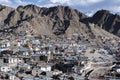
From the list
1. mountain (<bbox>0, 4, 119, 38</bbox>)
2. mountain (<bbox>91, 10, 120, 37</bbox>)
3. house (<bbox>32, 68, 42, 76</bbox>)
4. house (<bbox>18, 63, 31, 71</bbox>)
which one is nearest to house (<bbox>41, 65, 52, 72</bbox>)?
house (<bbox>18, 63, 31, 71</bbox>)

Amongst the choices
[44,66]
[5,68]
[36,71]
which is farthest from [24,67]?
[36,71]

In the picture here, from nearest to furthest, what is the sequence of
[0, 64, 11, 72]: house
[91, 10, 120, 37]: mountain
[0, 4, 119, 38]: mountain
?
[0, 64, 11, 72]: house
[0, 4, 119, 38]: mountain
[91, 10, 120, 37]: mountain

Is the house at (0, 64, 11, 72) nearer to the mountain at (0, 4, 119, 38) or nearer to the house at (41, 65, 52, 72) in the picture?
the house at (41, 65, 52, 72)

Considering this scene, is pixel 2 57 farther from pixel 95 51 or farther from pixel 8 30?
pixel 8 30

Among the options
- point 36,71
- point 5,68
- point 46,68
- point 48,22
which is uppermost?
point 48,22

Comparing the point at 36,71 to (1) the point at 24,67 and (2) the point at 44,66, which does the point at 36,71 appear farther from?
(2) the point at 44,66

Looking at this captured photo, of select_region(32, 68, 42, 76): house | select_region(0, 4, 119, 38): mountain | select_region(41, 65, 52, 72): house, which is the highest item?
select_region(0, 4, 119, 38): mountain

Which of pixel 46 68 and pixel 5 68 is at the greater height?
pixel 5 68
